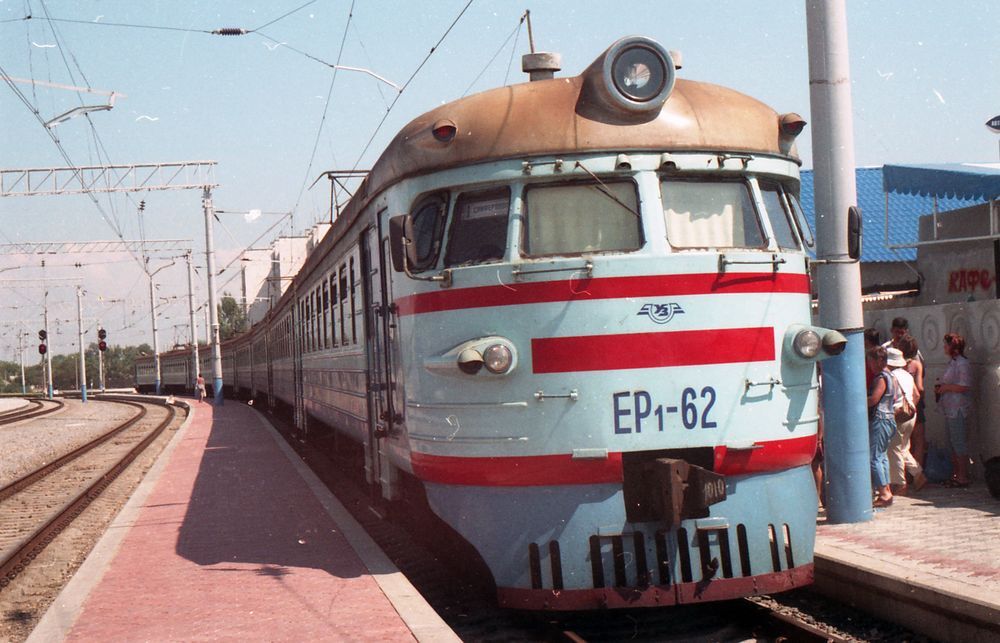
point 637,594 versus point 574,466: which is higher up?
point 574,466

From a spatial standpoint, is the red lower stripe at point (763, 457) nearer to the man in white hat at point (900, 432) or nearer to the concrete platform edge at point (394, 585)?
the concrete platform edge at point (394, 585)

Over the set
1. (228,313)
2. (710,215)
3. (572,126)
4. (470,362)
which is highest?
(228,313)

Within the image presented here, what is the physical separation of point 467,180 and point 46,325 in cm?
7161

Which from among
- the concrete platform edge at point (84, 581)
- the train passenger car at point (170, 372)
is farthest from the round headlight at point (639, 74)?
the train passenger car at point (170, 372)

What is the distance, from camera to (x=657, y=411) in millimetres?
6258

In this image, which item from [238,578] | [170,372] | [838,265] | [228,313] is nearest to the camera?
[238,578]

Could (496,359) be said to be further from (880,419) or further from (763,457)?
(880,419)

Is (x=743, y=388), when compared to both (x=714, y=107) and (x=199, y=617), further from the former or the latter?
(x=199, y=617)

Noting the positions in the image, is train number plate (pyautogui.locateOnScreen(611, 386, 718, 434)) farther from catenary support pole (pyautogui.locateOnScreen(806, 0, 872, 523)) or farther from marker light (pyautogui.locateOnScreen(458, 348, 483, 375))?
catenary support pole (pyautogui.locateOnScreen(806, 0, 872, 523))

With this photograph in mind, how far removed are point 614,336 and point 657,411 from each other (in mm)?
501

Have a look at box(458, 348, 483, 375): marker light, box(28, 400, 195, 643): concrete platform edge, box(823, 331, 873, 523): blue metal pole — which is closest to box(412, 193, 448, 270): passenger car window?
box(458, 348, 483, 375): marker light

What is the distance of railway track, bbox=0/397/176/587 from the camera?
35.5 ft

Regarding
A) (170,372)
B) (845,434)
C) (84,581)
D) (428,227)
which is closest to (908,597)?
(845,434)

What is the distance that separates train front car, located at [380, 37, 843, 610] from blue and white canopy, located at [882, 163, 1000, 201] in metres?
5.52
